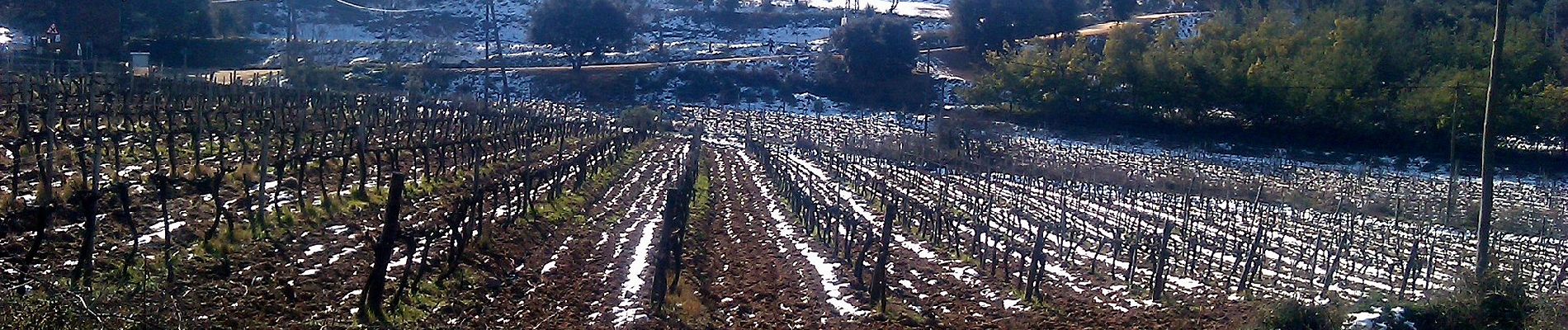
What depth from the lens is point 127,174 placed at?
14.9 metres

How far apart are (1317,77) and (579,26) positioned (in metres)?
30.3

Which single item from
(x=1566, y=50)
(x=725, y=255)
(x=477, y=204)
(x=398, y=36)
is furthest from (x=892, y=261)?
Result: (x=398, y=36)

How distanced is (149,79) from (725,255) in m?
15.1

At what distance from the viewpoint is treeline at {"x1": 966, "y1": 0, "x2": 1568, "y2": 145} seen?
122ft

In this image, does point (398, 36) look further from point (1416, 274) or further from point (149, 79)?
point (1416, 274)

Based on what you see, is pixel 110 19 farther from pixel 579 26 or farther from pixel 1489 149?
pixel 1489 149

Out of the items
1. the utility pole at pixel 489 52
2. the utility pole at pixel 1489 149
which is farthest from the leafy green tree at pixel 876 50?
the utility pole at pixel 1489 149

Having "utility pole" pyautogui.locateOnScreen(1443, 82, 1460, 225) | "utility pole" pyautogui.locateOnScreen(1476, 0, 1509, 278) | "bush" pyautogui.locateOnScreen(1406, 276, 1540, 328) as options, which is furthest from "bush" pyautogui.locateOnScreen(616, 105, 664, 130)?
"bush" pyautogui.locateOnScreen(1406, 276, 1540, 328)

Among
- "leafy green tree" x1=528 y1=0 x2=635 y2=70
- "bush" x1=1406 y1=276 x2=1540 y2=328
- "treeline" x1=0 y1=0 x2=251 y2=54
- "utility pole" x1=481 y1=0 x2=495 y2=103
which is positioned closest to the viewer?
"bush" x1=1406 y1=276 x2=1540 y2=328

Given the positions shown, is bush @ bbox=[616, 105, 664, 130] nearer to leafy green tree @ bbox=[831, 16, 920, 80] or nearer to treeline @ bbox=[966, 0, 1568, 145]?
leafy green tree @ bbox=[831, 16, 920, 80]

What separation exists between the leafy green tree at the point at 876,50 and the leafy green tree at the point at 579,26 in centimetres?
1015

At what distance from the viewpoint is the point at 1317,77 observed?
4172 cm

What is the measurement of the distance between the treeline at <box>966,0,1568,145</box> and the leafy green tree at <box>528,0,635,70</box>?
17067 mm

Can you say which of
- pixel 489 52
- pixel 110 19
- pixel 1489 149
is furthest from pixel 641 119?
pixel 1489 149
